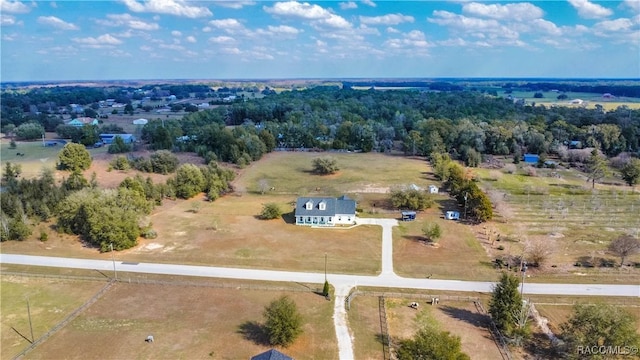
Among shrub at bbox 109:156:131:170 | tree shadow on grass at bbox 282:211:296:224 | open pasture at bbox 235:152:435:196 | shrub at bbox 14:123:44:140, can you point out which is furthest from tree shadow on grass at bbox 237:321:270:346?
shrub at bbox 14:123:44:140

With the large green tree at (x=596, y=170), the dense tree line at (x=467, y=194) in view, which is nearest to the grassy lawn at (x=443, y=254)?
the dense tree line at (x=467, y=194)

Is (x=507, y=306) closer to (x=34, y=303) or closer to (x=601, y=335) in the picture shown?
(x=601, y=335)

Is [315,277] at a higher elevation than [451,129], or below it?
below

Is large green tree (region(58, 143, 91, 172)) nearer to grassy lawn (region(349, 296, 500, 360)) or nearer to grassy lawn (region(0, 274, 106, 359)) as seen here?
grassy lawn (region(0, 274, 106, 359))

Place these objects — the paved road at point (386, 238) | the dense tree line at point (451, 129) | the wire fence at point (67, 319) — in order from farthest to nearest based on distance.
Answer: the dense tree line at point (451, 129), the paved road at point (386, 238), the wire fence at point (67, 319)

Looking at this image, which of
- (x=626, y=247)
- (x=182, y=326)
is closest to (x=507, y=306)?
(x=626, y=247)

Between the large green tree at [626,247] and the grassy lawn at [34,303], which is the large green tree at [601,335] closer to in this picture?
the large green tree at [626,247]

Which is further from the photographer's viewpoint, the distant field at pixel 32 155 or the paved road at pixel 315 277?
the distant field at pixel 32 155
